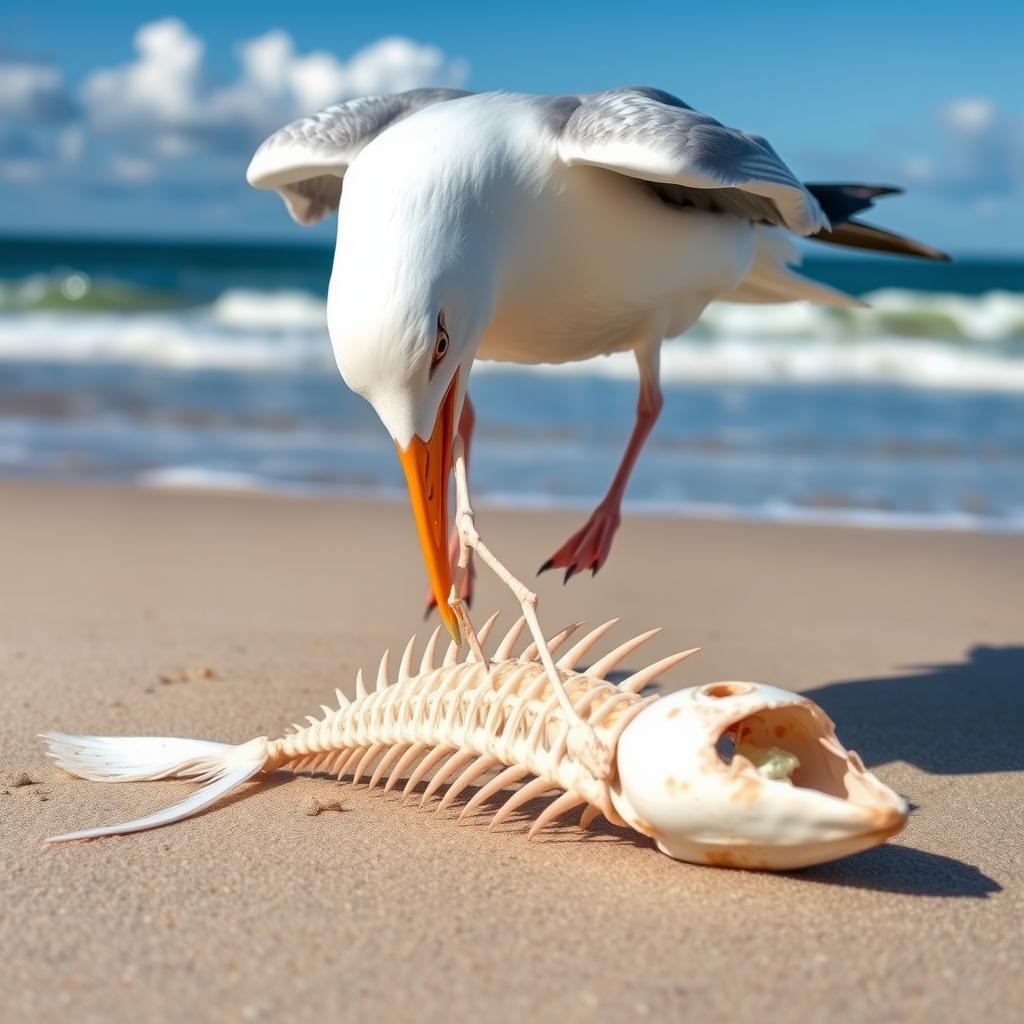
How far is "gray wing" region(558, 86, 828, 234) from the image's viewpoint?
3543 millimetres

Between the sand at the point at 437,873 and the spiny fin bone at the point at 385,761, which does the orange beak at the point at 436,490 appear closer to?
the spiny fin bone at the point at 385,761

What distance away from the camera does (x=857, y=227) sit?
521 centimetres

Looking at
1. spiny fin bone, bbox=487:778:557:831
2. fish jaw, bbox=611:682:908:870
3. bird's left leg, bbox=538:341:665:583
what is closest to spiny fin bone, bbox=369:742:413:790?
spiny fin bone, bbox=487:778:557:831

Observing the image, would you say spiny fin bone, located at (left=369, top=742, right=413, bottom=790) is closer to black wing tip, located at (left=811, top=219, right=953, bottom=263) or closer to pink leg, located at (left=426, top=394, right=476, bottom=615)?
pink leg, located at (left=426, top=394, right=476, bottom=615)

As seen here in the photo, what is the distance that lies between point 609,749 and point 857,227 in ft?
11.1

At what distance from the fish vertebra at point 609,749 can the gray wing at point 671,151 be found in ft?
4.55

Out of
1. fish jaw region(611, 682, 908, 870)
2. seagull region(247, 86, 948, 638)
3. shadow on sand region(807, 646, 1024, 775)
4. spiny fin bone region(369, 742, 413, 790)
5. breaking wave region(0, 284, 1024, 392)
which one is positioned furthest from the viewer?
breaking wave region(0, 284, 1024, 392)

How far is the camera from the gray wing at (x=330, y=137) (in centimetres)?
399

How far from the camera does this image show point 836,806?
83.7 inches

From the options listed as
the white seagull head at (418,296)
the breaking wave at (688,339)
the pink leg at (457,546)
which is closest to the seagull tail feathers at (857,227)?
the pink leg at (457,546)

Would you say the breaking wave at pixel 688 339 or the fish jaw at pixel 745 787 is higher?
the breaking wave at pixel 688 339

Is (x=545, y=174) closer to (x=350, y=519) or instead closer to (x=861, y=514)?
(x=350, y=519)

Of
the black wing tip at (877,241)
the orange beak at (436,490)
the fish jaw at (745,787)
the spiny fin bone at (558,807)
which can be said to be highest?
the black wing tip at (877,241)

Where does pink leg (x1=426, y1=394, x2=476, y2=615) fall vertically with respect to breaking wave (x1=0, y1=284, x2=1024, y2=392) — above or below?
below
